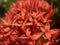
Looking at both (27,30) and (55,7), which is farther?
(55,7)

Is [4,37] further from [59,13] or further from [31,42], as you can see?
[59,13]

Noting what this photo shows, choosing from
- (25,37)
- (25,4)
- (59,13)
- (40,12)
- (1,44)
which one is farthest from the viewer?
(59,13)

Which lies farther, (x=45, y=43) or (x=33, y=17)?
(x=33, y=17)

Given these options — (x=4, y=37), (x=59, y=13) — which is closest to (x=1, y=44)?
(x=4, y=37)

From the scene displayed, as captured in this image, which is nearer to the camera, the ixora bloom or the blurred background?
the ixora bloom

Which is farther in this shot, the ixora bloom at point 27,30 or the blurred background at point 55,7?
the blurred background at point 55,7

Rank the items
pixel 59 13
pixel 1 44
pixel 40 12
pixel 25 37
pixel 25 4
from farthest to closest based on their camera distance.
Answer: pixel 59 13 < pixel 25 4 < pixel 40 12 < pixel 1 44 < pixel 25 37

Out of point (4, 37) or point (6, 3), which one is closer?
point (4, 37)

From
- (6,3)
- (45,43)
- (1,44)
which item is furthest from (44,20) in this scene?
(6,3)

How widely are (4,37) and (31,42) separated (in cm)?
17

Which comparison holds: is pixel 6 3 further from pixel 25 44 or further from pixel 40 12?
pixel 25 44

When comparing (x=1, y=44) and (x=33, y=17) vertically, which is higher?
(x=33, y=17)

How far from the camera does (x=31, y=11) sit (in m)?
1.66

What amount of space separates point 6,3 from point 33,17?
0.81 metres
